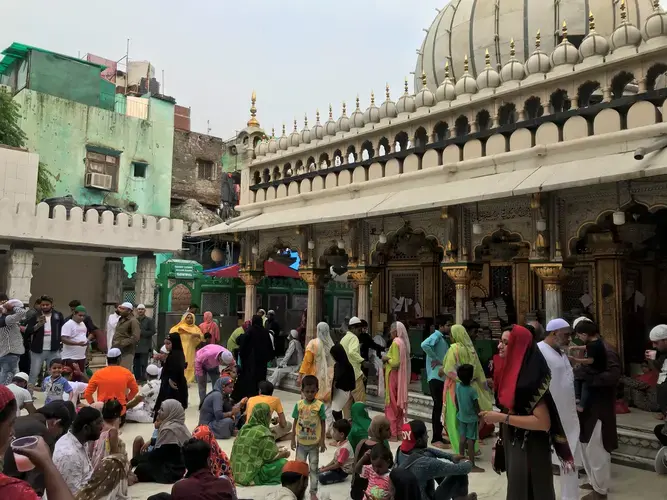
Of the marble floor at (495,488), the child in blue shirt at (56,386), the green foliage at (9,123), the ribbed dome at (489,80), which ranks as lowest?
the marble floor at (495,488)

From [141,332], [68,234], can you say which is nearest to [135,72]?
[68,234]

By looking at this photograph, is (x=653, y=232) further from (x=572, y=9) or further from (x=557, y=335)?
(x=557, y=335)

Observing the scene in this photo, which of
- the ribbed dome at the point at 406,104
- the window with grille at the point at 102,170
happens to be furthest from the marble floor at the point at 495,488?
the window with grille at the point at 102,170

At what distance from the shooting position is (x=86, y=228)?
1173 cm

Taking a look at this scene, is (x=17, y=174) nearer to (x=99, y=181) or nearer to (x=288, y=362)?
(x=288, y=362)

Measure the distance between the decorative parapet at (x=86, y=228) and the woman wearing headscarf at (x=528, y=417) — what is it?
10348 mm

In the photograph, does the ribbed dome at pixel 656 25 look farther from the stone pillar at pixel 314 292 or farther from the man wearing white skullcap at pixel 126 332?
the man wearing white skullcap at pixel 126 332

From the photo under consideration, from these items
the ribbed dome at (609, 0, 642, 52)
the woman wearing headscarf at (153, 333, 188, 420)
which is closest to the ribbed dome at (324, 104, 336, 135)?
the ribbed dome at (609, 0, 642, 52)

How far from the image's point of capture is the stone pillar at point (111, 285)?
14148mm

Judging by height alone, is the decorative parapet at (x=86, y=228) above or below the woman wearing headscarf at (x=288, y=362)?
above

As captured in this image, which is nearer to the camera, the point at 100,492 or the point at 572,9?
the point at 100,492

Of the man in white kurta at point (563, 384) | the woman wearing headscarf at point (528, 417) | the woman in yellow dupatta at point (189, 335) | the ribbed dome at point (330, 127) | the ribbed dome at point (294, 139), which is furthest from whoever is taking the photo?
the ribbed dome at point (294, 139)

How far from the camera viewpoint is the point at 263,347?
7.99 m

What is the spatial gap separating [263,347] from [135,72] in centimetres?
2364
